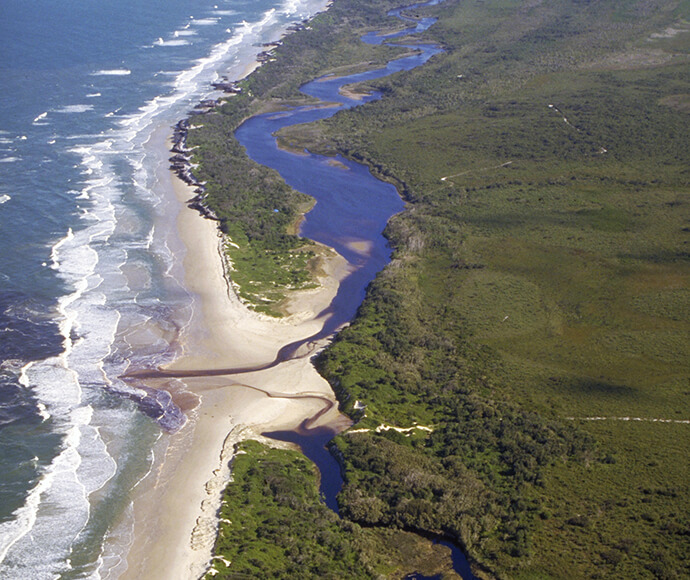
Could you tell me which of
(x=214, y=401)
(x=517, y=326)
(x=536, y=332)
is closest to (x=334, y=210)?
(x=517, y=326)

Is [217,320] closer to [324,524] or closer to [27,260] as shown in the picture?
[27,260]

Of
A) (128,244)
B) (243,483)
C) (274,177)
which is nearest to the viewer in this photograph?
(243,483)

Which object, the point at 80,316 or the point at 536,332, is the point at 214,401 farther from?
the point at 536,332

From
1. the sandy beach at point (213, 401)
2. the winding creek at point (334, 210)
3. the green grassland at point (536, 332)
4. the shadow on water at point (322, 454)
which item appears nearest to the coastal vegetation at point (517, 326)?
the green grassland at point (536, 332)

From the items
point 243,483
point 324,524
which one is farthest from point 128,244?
point 324,524

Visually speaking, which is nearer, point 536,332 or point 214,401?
point 214,401
